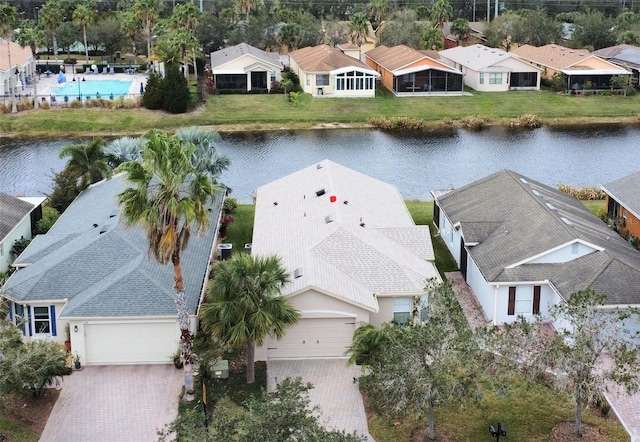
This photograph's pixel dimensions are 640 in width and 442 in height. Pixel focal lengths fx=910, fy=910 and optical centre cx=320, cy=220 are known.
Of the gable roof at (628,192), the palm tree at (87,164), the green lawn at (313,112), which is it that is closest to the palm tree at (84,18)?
the green lawn at (313,112)

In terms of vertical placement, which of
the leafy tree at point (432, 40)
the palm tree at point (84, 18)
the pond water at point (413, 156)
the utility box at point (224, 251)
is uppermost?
the palm tree at point (84, 18)

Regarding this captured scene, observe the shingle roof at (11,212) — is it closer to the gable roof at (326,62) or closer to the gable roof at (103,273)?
the gable roof at (103,273)

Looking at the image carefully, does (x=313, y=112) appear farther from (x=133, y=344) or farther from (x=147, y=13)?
(x=133, y=344)

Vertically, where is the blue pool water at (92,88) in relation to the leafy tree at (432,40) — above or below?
below

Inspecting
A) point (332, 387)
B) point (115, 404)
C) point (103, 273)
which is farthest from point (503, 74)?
point (115, 404)

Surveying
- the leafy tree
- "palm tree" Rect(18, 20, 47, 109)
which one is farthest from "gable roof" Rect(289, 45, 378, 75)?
"palm tree" Rect(18, 20, 47, 109)

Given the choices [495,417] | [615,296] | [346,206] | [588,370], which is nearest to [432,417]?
[495,417]
